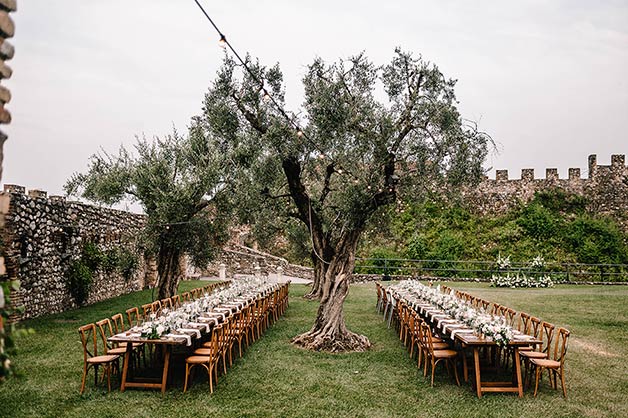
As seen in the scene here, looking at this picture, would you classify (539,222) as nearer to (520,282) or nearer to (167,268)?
(520,282)

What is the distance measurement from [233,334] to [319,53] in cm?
554

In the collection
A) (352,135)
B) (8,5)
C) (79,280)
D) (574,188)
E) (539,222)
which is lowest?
(79,280)

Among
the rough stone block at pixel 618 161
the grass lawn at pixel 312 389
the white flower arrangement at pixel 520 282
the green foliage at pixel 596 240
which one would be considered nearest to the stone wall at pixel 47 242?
the grass lawn at pixel 312 389

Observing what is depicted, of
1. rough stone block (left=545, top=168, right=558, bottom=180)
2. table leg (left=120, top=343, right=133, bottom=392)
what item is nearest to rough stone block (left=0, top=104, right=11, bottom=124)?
table leg (left=120, top=343, right=133, bottom=392)

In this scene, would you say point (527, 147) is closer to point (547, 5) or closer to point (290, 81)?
point (547, 5)

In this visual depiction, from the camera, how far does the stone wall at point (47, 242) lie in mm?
11469

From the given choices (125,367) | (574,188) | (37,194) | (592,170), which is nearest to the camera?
(125,367)

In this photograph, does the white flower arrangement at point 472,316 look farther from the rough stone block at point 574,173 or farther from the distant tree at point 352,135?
the rough stone block at point 574,173

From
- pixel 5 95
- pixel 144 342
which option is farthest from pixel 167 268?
pixel 5 95

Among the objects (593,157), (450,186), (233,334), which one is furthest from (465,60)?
(593,157)

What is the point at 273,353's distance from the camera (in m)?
9.62

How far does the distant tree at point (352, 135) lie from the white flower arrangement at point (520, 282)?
12.7m

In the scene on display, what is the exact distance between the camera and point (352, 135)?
989 centimetres

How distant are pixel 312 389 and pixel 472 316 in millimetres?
2957
